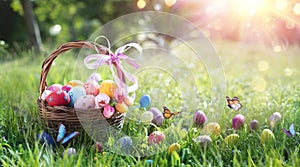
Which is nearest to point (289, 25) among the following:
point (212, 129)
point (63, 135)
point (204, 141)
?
point (212, 129)

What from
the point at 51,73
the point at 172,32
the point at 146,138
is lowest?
the point at 146,138

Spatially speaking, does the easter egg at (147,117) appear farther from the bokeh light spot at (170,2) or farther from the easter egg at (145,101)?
the bokeh light spot at (170,2)

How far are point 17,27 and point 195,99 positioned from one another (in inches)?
281

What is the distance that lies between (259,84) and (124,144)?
2.14 meters

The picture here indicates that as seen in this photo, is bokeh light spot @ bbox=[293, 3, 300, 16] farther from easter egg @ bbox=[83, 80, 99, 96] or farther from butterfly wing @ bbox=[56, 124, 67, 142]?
butterfly wing @ bbox=[56, 124, 67, 142]

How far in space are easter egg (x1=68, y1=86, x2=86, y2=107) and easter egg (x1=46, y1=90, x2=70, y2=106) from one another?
4 centimetres

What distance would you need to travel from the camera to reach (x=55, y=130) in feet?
6.37

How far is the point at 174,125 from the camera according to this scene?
2.28 meters

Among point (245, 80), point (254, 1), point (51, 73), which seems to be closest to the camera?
point (51, 73)

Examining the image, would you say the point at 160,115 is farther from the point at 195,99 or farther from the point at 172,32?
the point at 172,32

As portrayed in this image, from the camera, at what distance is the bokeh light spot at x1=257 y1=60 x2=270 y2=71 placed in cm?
470

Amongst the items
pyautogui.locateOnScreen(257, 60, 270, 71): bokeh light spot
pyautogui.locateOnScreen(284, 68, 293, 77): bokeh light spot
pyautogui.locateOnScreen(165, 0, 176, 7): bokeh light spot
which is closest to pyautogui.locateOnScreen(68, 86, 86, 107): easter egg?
pyautogui.locateOnScreen(284, 68, 293, 77): bokeh light spot

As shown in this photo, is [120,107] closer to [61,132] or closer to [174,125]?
[61,132]

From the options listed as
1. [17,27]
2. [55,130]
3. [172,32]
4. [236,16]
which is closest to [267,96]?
[55,130]
